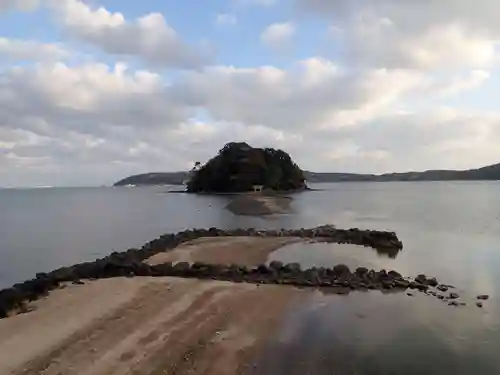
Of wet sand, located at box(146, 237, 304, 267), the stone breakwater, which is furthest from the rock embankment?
wet sand, located at box(146, 237, 304, 267)

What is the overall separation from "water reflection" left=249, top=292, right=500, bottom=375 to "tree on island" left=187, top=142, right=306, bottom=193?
104 meters

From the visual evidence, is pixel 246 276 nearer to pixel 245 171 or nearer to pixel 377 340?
pixel 377 340

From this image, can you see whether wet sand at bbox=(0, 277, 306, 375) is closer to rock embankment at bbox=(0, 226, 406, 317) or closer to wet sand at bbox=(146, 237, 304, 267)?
rock embankment at bbox=(0, 226, 406, 317)

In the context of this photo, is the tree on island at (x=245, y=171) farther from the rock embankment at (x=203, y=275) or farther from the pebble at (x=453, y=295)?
the pebble at (x=453, y=295)

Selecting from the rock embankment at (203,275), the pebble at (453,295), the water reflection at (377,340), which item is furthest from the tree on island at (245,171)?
the water reflection at (377,340)

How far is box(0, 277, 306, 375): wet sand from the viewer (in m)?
8.43

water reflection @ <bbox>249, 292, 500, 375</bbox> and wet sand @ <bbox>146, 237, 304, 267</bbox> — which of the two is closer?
water reflection @ <bbox>249, 292, 500, 375</bbox>

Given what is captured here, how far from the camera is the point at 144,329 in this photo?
33.8 ft

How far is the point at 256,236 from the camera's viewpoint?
3122 cm

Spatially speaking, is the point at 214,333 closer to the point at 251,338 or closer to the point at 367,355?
the point at 251,338

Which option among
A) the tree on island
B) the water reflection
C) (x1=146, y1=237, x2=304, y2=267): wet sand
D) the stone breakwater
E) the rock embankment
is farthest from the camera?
the tree on island

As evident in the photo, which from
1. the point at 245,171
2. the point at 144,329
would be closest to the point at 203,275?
the point at 144,329

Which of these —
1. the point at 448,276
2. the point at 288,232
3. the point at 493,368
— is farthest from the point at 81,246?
the point at 493,368

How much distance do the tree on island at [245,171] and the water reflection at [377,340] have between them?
104m
